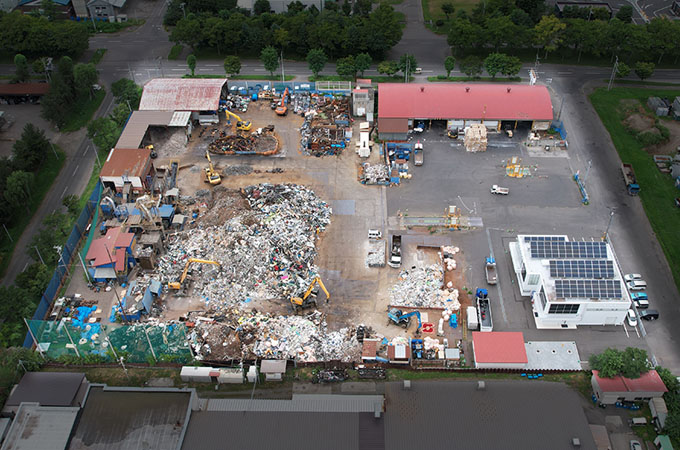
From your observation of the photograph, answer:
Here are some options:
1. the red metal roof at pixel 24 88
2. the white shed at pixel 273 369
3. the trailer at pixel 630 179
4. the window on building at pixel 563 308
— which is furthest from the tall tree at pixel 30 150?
the trailer at pixel 630 179

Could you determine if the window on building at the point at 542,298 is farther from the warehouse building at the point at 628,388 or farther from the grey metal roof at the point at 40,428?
the grey metal roof at the point at 40,428

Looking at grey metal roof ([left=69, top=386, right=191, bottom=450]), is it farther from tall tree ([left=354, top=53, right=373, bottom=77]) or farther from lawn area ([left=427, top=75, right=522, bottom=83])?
lawn area ([left=427, top=75, right=522, bottom=83])

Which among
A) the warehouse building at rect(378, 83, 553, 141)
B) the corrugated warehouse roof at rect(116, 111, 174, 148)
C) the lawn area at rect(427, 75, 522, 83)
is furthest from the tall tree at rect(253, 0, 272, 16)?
the warehouse building at rect(378, 83, 553, 141)

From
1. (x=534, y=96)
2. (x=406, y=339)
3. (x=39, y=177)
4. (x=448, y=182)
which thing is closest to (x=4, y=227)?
(x=39, y=177)

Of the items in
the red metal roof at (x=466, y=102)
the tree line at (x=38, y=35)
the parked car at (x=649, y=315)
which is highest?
the tree line at (x=38, y=35)

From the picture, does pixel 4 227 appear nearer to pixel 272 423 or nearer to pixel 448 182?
pixel 272 423
